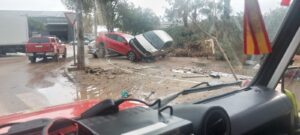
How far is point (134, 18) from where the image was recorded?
2.54 metres

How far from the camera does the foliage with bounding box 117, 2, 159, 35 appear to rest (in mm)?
2420

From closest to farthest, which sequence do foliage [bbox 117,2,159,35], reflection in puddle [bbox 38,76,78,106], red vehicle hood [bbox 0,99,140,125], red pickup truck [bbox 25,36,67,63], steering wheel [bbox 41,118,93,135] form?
steering wheel [bbox 41,118,93,135] → red vehicle hood [bbox 0,99,140,125] → foliage [bbox 117,2,159,35] → reflection in puddle [bbox 38,76,78,106] → red pickup truck [bbox 25,36,67,63]

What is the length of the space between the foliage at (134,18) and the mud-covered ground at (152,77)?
45 centimetres

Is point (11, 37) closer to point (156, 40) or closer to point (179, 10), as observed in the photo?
point (156, 40)

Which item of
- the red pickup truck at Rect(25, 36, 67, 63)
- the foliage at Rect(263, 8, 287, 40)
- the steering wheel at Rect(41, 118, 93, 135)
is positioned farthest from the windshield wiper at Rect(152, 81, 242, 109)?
the red pickup truck at Rect(25, 36, 67, 63)

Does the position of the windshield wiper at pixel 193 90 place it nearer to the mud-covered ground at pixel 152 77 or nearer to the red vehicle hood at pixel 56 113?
the mud-covered ground at pixel 152 77

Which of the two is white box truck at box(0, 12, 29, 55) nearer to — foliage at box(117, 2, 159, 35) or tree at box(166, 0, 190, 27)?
foliage at box(117, 2, 159, 35)

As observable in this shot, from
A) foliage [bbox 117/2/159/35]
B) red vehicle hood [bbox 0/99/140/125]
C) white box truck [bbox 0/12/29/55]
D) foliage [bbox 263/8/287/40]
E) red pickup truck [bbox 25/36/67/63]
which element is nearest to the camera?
red vehicle hood [bbox 0/99/140/125]

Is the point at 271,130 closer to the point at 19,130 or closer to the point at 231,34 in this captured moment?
the point at 231,34

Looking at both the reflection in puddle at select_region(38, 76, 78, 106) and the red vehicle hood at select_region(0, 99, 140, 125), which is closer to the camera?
the red vehicle hood at select_region(0, 99, 140, 125)

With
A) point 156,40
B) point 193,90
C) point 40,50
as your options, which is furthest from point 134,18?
point 40,50

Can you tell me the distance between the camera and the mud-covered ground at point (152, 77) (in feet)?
9.53

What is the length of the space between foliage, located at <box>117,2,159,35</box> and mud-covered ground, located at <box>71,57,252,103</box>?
449mm

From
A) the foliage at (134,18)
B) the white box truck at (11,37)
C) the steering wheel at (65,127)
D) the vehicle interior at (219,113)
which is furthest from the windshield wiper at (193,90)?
the white box truck at (11,37)
